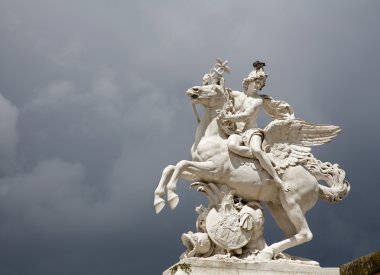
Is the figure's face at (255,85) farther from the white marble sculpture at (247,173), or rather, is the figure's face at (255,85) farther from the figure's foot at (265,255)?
the figure's foot at (265,255)

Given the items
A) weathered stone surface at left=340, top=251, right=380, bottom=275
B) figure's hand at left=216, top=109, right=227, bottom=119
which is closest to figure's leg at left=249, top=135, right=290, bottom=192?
figure's hand at left=216, top=109, right=227, bottom=119

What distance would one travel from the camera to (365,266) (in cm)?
566

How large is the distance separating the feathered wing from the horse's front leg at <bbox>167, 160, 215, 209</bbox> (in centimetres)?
124

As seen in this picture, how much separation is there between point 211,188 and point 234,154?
730 millimetres

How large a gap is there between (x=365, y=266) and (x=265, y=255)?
201 inches

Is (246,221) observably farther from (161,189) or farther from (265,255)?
(161,189)

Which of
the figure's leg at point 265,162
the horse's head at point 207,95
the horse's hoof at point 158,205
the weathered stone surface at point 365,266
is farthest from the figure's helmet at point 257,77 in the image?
the weathered stone surface at point 365,266

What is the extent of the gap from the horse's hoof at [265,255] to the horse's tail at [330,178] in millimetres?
1576

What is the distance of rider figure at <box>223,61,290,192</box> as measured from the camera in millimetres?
10961

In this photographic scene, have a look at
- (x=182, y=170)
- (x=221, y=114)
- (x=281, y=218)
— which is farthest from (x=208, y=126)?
(x=281, y=218)

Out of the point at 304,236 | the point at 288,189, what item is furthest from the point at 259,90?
the point at 304,236

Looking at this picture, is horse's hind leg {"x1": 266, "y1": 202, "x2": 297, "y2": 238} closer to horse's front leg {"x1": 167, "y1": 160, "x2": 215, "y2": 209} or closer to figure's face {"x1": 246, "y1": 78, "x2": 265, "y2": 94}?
horse's front leg {"x1": 167, "y1": 160, "x2": 215, "y2": 209}

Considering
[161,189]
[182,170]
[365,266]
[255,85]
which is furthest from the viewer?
[255,85]

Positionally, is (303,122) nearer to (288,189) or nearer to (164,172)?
(288,189)
